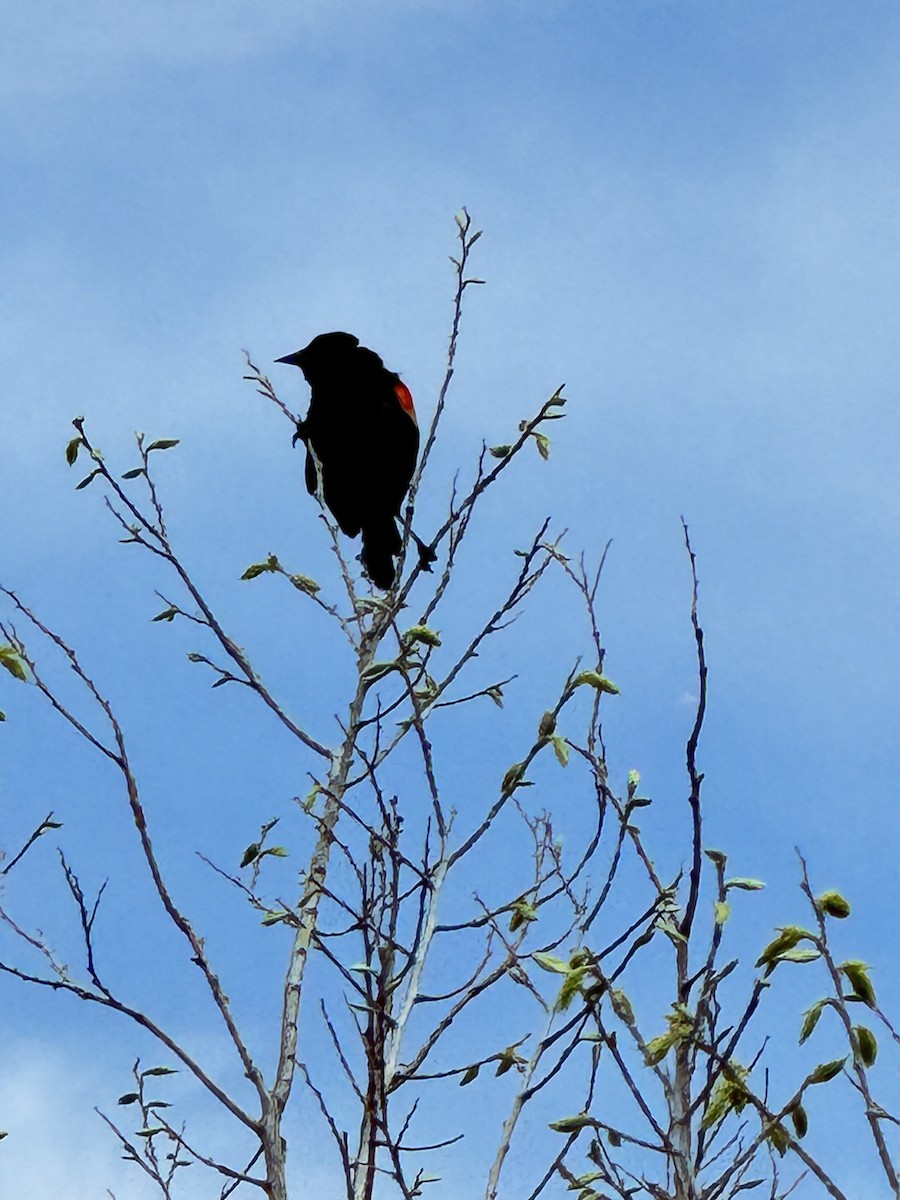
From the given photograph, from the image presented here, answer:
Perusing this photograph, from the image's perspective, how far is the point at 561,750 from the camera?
10.7 feet

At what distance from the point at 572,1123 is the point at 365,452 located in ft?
12.9

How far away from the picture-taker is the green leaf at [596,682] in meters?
3.33

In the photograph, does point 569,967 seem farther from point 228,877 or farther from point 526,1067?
point 228,877

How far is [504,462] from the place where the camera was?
425 cm

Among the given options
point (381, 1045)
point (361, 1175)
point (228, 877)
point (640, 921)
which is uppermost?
point (228, 877)

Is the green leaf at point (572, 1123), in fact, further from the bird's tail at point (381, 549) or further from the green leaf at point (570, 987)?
the bird's tail at point (381, 549)

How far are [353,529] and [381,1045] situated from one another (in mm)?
3508

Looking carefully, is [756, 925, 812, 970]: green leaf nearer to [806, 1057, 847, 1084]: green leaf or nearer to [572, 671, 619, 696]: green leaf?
[806, 1057, 847, 1084]: green leaf

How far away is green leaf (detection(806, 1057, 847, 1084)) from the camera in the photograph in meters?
2.63

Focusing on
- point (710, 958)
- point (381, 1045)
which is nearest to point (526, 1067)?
point (381, 1045)

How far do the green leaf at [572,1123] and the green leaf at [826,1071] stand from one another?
440 mm

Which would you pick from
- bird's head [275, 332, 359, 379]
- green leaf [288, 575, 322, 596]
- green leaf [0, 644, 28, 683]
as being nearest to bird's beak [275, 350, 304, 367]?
bird's head [275, 332, 359, 379]

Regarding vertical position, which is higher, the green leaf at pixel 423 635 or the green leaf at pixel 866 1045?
the green leaf at pixel 423 635

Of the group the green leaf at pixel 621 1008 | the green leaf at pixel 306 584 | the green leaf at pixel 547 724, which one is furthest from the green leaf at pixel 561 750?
the green leaf at pixel 306 584
